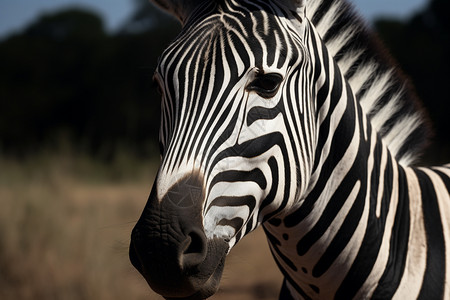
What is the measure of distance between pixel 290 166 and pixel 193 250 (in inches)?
20.3

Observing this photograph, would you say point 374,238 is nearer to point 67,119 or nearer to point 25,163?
point 25,163

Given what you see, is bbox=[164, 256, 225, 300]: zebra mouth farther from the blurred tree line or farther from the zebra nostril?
the blurred tree line

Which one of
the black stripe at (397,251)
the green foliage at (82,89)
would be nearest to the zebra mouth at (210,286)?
the black stripe at (397,251)

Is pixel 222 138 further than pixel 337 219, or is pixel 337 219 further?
pixel 337 219

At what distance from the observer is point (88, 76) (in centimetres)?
2053

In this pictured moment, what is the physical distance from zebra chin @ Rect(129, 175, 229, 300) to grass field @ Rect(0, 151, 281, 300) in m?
3.44

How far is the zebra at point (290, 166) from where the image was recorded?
1.74 meters

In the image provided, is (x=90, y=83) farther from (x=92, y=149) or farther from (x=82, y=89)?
(x=92, y=149)

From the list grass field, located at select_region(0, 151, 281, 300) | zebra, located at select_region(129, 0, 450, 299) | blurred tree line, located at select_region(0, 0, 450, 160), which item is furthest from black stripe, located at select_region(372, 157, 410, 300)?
blurred tree line, located at select_region(0, 0, 450, 160)

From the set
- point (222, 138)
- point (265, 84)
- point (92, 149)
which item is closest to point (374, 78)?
point (265, 84)

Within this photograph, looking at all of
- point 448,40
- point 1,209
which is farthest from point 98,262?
point 448,40

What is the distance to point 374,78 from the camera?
2580 millimetres

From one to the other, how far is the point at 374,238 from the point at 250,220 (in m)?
0.60

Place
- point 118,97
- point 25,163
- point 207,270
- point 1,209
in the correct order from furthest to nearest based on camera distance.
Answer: point 118,97 < point 25,163 < point 1,209 < point 207,270
